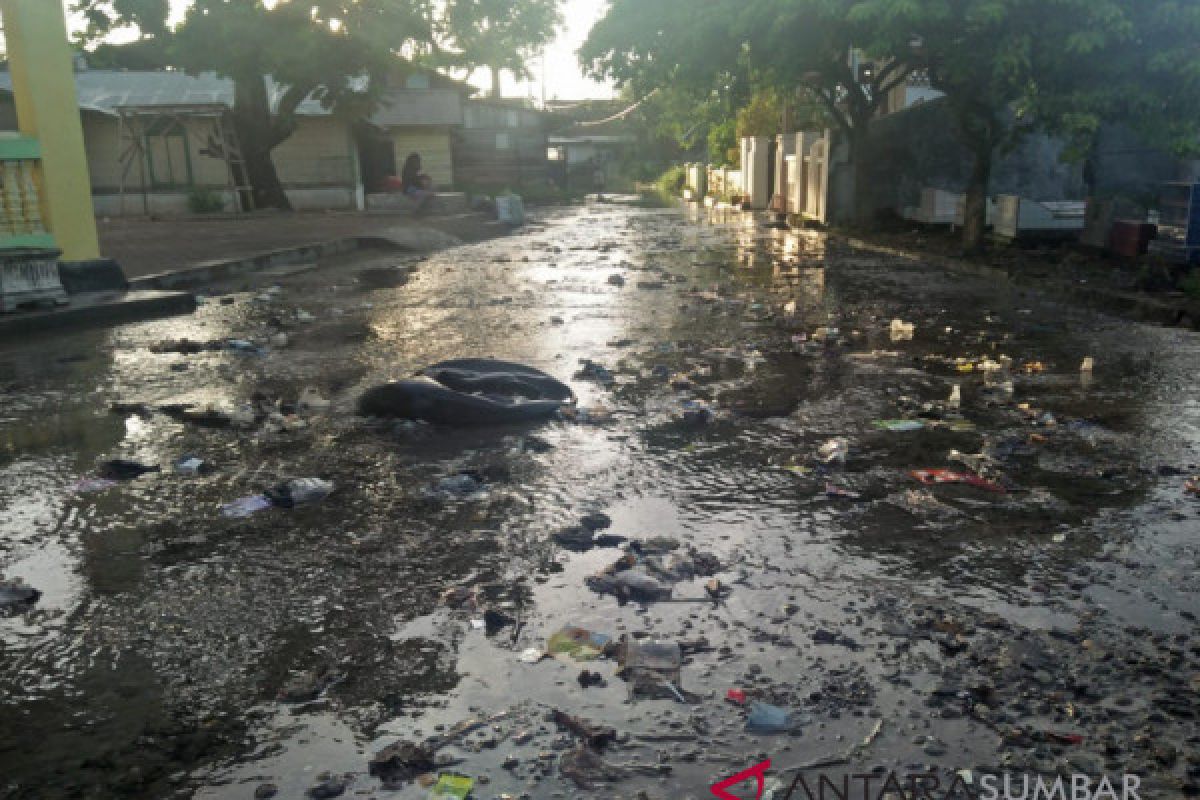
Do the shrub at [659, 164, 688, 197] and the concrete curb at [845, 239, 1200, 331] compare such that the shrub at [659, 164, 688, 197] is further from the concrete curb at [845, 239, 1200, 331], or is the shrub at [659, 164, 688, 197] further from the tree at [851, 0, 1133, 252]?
the concrete curb at [845, 239, 1200, 331]

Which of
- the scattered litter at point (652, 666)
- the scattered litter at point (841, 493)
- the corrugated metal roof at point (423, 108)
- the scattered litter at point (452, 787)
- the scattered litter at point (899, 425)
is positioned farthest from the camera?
the corrugated metal roof at point (423, 108)

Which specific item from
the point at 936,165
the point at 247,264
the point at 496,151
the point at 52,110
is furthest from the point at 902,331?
the point at 496,151

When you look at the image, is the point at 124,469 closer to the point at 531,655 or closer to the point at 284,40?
the point at 531,655

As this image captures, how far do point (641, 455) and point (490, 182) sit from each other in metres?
37.7

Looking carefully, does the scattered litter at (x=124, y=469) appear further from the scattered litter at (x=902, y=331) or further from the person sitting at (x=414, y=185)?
the person sitting at (x=414, y=185)

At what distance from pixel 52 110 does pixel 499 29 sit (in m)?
33.8

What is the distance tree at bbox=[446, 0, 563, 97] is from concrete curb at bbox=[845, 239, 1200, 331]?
775 inches

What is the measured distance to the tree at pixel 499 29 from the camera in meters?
28.8

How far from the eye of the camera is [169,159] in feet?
95.8

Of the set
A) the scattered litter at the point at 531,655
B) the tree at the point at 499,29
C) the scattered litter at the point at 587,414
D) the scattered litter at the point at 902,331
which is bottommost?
the scattered litter at the point at 902,331

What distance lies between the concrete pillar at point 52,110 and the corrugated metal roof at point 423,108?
26.1 m

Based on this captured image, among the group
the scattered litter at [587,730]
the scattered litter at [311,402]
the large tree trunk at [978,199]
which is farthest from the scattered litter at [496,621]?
the large tree trunk at [978,199]

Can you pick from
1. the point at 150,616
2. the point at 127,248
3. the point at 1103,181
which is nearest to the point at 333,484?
the point at 150,616

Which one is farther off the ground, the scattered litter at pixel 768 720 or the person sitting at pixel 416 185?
the person sitting at pixel 416 185
